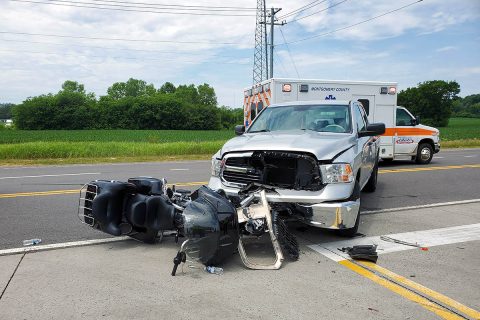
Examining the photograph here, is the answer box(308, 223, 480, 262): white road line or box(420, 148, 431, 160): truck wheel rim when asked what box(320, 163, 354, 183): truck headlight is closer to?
box(308, 223, 480, 262): white road line

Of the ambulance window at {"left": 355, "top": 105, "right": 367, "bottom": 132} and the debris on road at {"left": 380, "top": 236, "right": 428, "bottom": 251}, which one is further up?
the ambulance window at {"left": 355, "top": 105, "right": 367, "bottom": 132}

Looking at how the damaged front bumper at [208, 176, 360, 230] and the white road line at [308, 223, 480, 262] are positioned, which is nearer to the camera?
the damaged front bumper at [208, 176, 360, 230]

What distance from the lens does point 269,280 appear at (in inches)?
167

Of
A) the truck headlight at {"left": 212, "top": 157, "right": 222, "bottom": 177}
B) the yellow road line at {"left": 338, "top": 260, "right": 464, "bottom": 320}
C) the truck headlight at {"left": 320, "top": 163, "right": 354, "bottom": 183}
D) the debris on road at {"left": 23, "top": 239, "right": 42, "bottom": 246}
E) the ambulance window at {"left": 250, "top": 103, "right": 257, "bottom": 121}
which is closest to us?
the yellow road line at {"left": 338, "top": 260, "right": 464, "bottom": 320}

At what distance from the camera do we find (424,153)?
1541cm

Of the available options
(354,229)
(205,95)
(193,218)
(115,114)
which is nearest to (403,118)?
(354,229)

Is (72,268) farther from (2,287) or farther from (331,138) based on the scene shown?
(331,138)

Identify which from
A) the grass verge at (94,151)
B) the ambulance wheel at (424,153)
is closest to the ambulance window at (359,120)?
the ambulance wheel at (424,153)

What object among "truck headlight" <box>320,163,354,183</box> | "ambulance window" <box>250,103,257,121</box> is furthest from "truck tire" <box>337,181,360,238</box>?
"ambulance window" <box>250,103,257,121</box>

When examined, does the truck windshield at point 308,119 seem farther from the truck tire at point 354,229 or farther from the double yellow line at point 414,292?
the double yellow line at point 414,292

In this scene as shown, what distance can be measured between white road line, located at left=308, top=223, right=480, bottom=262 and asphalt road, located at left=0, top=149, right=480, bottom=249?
1705 millimetres

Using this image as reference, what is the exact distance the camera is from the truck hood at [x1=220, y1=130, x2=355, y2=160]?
5109mm

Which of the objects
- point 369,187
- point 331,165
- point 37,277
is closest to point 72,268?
point 37,277

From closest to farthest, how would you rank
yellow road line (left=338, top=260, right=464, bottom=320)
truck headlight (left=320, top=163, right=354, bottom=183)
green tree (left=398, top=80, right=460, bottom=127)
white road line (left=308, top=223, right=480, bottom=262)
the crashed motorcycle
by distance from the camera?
yellow road line (left=338, top=260, right=464, bottom=320) < the crashed motorcycle < truck headlight (left=320, top=163, right=354, bottom=183) < white road line (left=308, top=223, right=480, bottom=262) < green tree (left=398, top=80, right=460, bottom=127)
